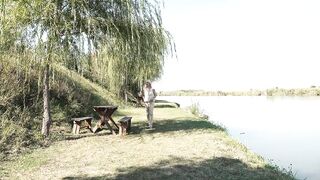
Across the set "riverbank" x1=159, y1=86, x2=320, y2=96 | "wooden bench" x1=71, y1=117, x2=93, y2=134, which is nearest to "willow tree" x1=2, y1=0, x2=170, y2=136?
"wooden bench" x1=71, y1=117, x2=93, y2=134

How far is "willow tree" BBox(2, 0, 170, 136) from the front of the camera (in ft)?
41.9

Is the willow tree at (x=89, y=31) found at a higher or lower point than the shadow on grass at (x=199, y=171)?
higher

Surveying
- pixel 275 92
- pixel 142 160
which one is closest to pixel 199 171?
pixel 142 160

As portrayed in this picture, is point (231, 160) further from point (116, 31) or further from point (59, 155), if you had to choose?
point (116, 31)

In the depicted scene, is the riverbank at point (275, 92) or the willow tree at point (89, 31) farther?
the riverbank at point (275, 92)

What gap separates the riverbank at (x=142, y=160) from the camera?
352 inches

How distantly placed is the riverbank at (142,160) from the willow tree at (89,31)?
2.40 metres

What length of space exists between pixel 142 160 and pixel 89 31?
4409 millimetres

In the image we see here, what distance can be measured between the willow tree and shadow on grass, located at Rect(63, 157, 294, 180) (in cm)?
481

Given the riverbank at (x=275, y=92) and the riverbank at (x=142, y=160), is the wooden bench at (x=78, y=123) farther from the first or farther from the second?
the riverbank at (x=275, y=92)

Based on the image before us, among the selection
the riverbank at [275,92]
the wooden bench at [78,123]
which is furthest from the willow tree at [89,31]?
the riverbank at [275,92]

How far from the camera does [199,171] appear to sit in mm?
9094

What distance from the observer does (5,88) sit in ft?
48.1

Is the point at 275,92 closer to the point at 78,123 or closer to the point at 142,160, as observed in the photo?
the point at 78,123
